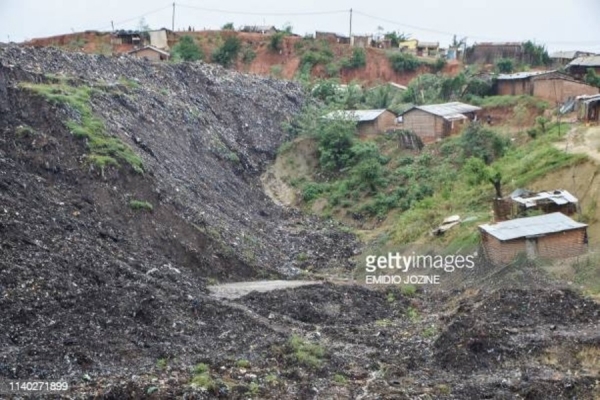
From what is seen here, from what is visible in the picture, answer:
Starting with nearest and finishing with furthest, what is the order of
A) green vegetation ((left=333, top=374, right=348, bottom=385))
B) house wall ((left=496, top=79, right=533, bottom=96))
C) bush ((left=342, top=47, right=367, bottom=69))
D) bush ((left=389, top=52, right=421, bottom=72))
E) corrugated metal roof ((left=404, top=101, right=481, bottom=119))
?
green vegetation ((left=333, top=374, right=348, bottom=385)) → corrugated metal roof ((left=404, top=101, right=481, bottom=119)) → house wall ((left=496, top=79, right=533, bottom=96)) → bush ((left=389, top=52, right=421, bottom=72)) → bush ((left=342, top=47, right=367, bottom=69))

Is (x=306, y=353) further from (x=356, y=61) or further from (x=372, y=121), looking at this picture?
(x=356, y=61)

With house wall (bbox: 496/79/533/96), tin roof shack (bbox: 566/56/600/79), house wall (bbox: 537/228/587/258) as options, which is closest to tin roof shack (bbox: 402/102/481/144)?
house wall (bbox: 496/79/533/96)

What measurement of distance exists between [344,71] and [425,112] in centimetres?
1791

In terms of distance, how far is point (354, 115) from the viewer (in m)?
39.5

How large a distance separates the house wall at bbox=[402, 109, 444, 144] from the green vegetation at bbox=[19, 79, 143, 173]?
1386cm

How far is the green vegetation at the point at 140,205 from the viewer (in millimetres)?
24484

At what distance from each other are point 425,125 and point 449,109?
5.16 ft

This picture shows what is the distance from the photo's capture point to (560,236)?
2262cm

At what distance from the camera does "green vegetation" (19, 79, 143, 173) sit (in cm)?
2553

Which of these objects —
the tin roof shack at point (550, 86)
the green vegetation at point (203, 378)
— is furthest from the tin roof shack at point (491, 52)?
the green vegetation at point (203, 378)

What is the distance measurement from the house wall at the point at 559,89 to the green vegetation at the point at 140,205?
2000 centimetres

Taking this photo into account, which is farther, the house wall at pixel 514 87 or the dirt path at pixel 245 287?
the house wall at pixel 514 87

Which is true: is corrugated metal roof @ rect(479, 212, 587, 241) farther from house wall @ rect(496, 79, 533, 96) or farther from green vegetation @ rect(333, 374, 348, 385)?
house wall @ rect(496, 79, 533, 96)

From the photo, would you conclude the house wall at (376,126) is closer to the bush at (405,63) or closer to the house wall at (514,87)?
the house wall at (514,87)
